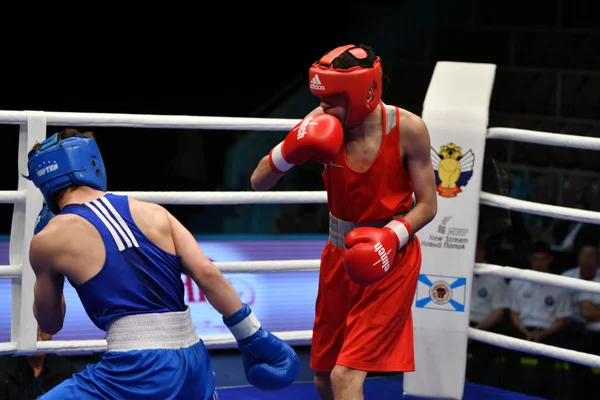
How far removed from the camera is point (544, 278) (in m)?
Answer: 3.20

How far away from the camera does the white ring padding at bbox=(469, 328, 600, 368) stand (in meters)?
3.15

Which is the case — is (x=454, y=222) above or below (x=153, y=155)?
above

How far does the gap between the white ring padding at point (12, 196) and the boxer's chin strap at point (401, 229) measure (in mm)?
1224

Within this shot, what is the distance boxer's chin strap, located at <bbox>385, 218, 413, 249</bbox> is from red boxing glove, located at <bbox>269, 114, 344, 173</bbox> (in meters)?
0.27

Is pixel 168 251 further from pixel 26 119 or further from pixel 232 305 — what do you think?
pixel 26 119

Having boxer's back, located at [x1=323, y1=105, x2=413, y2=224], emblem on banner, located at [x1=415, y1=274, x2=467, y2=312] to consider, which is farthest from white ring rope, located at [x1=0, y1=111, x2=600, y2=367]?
boxer's back, located at [x1=323, y1=105, x2=413, y2=224]

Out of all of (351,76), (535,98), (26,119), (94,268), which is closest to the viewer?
(94,268)

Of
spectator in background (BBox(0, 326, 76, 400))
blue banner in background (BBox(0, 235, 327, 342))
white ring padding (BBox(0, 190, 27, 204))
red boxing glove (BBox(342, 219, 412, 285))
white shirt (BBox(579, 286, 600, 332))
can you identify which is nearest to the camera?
red boxing glove (BBox(342, 219, 412, 285))

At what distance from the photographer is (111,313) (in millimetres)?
2086

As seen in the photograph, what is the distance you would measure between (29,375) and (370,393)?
1423 millimetres

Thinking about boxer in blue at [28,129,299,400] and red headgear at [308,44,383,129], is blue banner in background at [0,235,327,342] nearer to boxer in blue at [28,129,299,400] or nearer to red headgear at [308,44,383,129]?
red headgear at [308,44,383,129]

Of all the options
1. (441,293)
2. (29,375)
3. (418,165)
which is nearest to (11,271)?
(29,375)

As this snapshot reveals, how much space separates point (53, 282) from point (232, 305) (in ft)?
1.37

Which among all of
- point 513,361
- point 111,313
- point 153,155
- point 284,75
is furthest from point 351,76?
point 284,75
